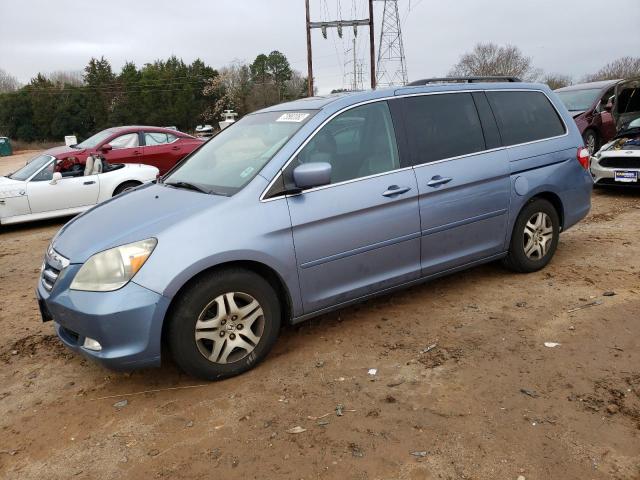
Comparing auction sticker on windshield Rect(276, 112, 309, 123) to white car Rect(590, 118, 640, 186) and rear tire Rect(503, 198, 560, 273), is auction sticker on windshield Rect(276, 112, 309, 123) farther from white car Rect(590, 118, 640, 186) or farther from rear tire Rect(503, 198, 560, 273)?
white car Rect(590, 118, 640, 186)

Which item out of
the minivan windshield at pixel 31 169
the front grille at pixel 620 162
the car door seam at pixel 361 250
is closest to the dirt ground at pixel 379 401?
the car door seam at pixel 361 250

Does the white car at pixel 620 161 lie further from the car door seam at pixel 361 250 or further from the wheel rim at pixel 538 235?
the car door seam at pixel 361 250

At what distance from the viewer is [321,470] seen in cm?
252

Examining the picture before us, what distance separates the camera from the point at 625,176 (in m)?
8.55

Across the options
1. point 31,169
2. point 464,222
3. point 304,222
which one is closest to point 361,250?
point 304,222

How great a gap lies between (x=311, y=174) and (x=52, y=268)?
1.79m

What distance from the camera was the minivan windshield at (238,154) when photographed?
366cm

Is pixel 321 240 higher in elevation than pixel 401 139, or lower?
lower

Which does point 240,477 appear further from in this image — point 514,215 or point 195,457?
point 514,215

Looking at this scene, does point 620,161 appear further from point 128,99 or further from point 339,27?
point 128,99

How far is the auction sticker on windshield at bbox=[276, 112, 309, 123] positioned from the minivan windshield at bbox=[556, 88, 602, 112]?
9574mm

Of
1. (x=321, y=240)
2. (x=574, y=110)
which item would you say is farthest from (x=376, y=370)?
(x=574, y=110)

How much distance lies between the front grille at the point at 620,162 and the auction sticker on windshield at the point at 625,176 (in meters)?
0.12

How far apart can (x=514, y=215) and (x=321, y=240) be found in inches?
80.1
